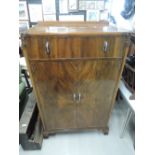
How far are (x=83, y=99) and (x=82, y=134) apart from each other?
1.85 feet

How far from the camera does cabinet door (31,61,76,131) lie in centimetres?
120

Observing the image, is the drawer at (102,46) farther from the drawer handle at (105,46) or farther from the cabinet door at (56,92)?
the cabinet door at (56,92)

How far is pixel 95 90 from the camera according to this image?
1362 millimetres

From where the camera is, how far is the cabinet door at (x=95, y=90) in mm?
1230

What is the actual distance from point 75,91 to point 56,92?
0.18m

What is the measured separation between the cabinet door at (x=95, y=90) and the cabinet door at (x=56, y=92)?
0.27 ft

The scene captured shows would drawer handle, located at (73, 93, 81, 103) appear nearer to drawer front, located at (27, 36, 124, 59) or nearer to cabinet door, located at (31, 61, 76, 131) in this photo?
cabinet door, located at (31, 61, 76, 131)

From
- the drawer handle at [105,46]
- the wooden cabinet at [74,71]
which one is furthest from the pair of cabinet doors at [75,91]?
the drawer handle at [105,46]

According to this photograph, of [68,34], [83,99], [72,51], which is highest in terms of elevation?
[68,34]

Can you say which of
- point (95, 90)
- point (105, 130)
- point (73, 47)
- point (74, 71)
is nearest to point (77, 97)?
point (95, 90)
